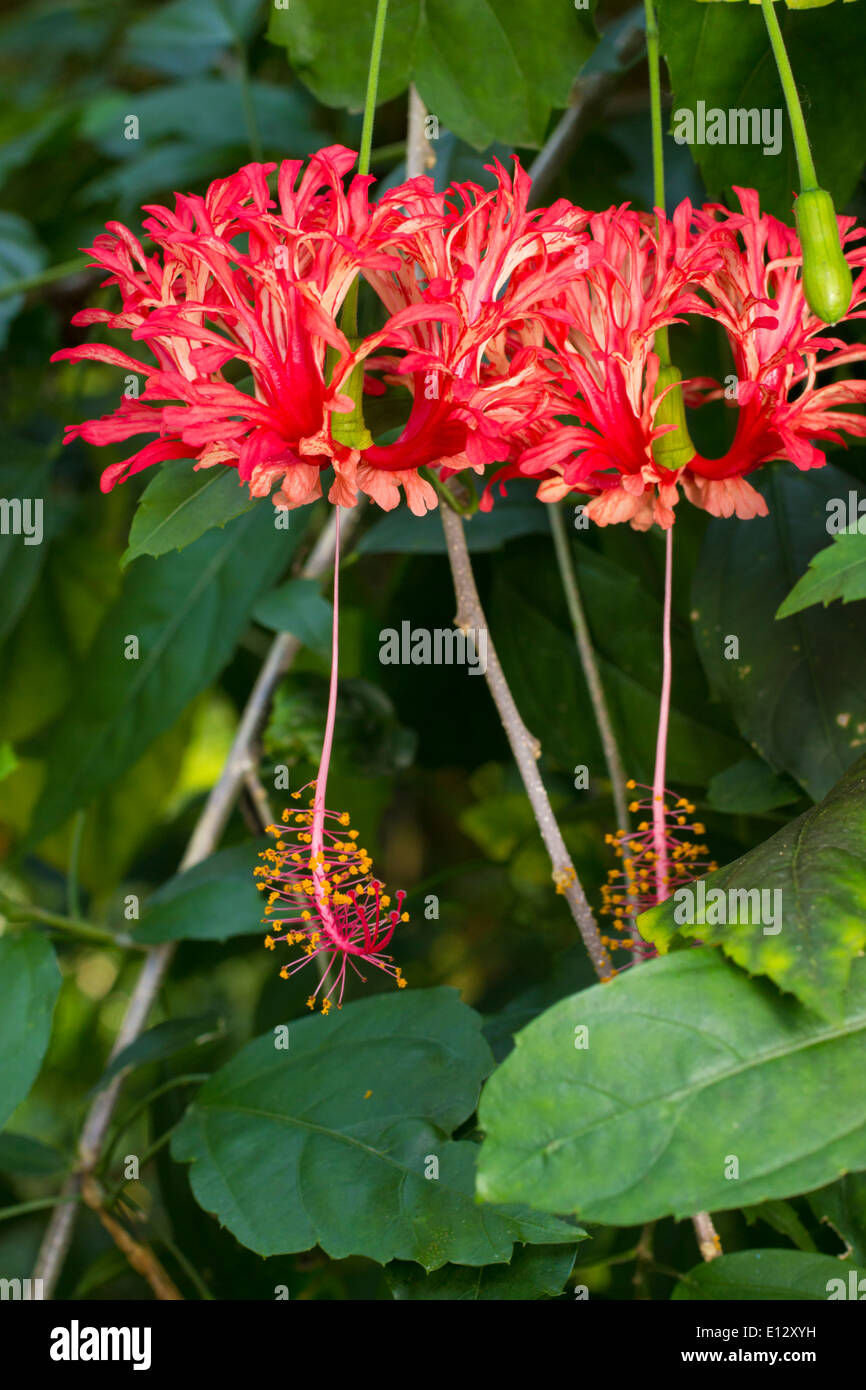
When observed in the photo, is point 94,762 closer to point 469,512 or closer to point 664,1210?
point 469,512

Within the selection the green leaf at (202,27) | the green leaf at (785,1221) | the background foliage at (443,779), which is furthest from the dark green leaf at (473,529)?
the green leaf at (202,27)

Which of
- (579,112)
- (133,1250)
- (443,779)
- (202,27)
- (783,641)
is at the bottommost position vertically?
(133,1250)

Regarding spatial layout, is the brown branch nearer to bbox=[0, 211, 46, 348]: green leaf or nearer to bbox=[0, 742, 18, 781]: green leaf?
bbox=[0, 742, 18, 781]: green leaf

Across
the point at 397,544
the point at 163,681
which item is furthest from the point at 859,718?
the point at 163,681

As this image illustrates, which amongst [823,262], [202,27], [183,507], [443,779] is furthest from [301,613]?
[202,27]

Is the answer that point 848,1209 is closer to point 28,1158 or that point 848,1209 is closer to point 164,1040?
point 164,1040

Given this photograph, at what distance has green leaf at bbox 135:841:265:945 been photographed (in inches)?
34.4

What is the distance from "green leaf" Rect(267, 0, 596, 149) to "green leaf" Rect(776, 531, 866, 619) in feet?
1.27

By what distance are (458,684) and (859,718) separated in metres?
0.48

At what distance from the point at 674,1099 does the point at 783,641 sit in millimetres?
364

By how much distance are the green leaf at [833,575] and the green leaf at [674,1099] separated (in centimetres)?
17

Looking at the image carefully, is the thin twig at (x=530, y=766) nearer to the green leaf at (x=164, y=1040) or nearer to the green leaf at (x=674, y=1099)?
the green leaf at (x=674, y=1099)

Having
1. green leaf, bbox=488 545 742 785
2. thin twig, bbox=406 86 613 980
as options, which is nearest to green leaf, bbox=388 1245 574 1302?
thin twig, bbox=406 86 613 980

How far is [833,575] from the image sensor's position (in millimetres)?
535
